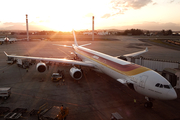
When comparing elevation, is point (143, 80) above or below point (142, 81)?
above

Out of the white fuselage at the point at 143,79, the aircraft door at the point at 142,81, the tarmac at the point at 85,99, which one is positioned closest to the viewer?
the white fuselage at the point at 143,79

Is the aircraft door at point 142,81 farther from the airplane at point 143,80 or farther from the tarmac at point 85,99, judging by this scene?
the tarmac at point 85,99

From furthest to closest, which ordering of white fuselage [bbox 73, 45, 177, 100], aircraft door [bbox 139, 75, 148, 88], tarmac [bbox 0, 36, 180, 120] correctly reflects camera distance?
tarmac [bbox 0, 36, 180, 120] → aircraft door [bbox 139, 75, 148, 88] → white fuselage [bbox 73, 45, 177, 100]

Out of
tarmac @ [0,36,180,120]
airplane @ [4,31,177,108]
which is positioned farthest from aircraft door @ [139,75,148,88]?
tarmac @ [0,36,180,120]

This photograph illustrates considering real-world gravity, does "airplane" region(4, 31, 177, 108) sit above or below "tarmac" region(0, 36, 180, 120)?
above

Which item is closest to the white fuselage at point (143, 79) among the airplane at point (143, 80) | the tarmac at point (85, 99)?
the airplane at point (143, 80)

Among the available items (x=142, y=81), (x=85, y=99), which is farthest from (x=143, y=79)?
(x=85, y=99)

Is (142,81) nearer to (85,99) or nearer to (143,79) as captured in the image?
(143,79)

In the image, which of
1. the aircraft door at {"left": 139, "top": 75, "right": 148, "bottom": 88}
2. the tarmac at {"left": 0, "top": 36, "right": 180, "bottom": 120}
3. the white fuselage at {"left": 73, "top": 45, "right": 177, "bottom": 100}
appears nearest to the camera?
the white fuselage at {"left": 73, "top": 45, "right": 177, "bottom": 100}

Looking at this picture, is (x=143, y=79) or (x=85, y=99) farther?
(x=85, y=99)

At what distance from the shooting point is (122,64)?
55.5ft

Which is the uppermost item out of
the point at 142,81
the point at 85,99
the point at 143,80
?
the point at 143,80

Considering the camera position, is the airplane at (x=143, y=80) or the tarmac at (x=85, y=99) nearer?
the airplane at (x=143, y=80)

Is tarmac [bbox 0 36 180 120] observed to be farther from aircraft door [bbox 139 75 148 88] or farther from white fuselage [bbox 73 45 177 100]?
aircraft door [bbox 139 75 148 88]
